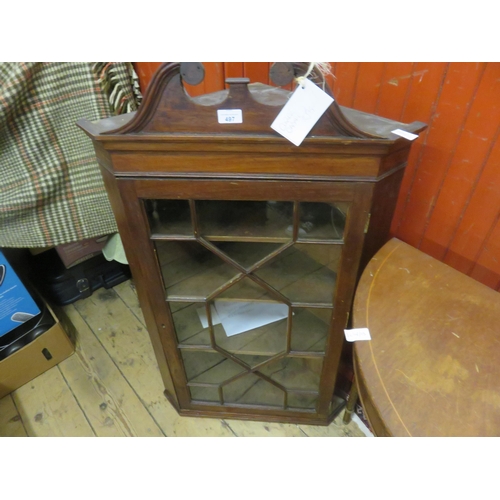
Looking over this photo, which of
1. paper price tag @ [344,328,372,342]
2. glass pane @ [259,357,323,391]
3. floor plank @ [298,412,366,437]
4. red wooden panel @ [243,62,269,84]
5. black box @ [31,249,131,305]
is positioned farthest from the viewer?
black box @ [31,249,131,305]

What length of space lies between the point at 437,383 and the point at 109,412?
1182mm

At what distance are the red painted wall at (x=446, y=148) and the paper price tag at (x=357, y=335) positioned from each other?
1.29ft

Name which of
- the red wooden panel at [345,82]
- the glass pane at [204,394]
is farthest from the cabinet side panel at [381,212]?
the glass pane at [204,394]

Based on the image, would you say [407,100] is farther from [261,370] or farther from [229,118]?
[261,370]

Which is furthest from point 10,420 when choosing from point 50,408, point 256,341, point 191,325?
point 256,341

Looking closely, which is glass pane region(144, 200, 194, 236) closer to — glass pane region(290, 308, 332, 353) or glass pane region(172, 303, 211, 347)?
glass pane region(172, 303, 211, 347)

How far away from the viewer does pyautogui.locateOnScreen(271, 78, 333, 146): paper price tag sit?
1.78ft

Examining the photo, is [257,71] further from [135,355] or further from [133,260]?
[135,355]

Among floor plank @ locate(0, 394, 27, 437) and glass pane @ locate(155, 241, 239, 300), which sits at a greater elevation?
Result: glass pane @ locate(155, 241, 239, 300)

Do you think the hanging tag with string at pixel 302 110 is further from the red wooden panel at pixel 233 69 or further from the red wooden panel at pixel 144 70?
the red wooden panel at pixel 144 70

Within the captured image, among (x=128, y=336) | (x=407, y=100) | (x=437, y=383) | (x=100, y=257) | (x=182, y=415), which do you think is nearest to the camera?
(x=437, y=383)

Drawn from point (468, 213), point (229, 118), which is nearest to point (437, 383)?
point (468, 213)

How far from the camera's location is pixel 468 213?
2.53 ft


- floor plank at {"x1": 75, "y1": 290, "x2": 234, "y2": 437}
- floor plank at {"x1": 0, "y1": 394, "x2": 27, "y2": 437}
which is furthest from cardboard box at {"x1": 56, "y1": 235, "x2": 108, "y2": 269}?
floor plank at {"x1": 0, "y1": 394, "x2": 27, "y2": 437}
